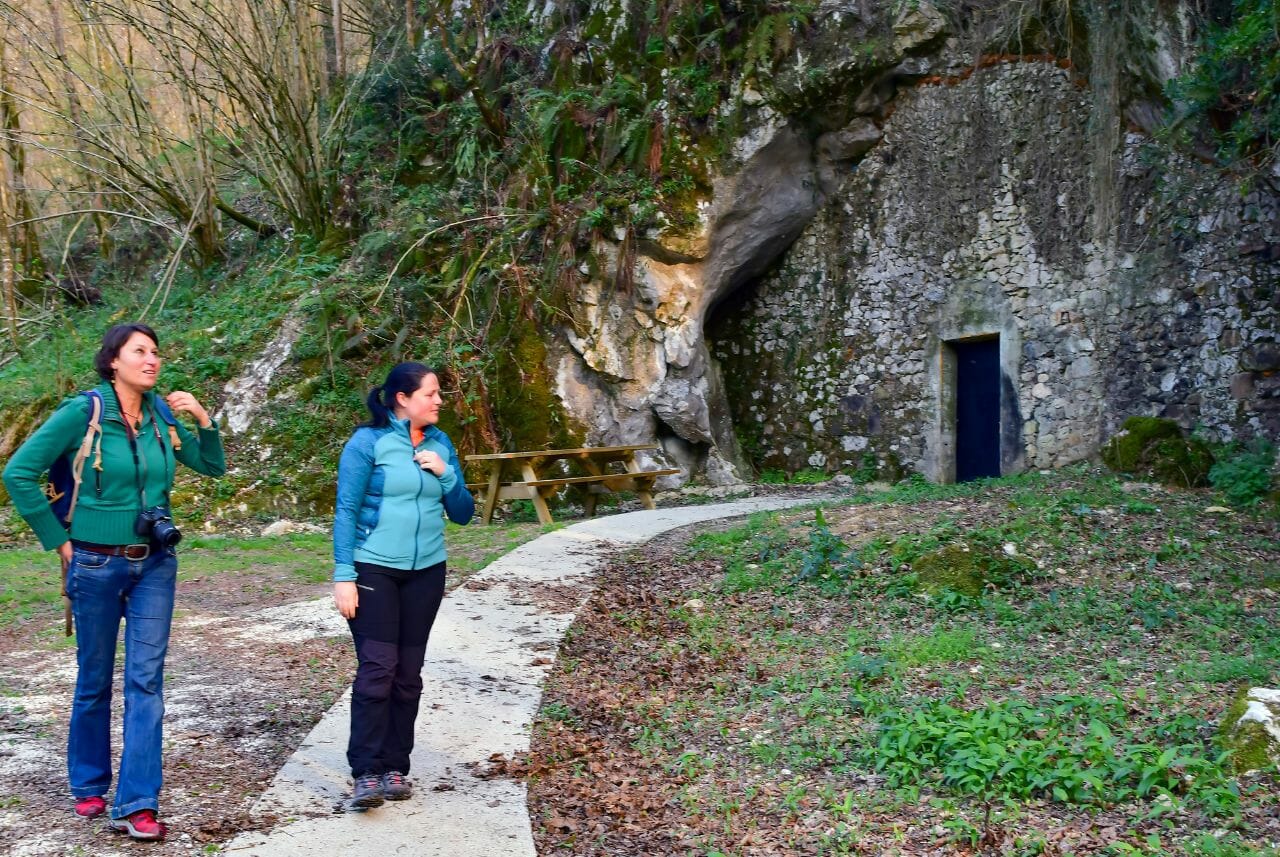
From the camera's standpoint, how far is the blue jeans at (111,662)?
11.2ft

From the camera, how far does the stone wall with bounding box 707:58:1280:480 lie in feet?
36.1

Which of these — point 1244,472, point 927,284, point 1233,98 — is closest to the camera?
point 1244,472

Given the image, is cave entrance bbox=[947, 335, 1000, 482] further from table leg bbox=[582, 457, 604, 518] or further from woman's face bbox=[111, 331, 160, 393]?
woman's face bbox=[111, 331, 160, 393]

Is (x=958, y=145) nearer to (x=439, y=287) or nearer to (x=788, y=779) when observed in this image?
(x=439, y=287)

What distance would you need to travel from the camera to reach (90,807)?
350 cm

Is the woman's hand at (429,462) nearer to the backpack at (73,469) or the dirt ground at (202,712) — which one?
the backpack at (73,469)

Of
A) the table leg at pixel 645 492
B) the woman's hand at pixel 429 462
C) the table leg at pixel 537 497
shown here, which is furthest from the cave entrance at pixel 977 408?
the woman's hand at pixel 429 462

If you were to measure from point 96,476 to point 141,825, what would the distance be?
1.11 m

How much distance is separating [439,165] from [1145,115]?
914cm

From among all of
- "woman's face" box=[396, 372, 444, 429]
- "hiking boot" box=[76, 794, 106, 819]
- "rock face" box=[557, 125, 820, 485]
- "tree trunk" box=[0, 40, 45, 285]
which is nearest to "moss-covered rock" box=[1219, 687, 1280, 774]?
"woman's face" box=[396, 372, 444, 429]

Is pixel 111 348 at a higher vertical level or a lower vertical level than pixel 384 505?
higher

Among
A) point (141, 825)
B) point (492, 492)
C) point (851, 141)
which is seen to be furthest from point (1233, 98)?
point (141, 825)

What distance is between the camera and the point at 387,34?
53.4 ft

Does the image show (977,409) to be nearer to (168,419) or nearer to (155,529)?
(168,419)
